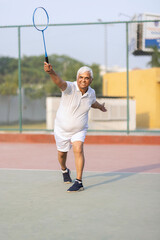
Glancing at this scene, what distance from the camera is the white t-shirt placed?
171 inches

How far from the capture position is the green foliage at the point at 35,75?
26.3 m

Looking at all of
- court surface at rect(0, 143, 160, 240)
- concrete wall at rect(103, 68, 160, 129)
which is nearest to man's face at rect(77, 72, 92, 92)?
court surface at rect(0, 143, 160, 240)

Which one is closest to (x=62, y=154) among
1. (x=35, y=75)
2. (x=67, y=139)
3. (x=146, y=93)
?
(x=67, y=139)

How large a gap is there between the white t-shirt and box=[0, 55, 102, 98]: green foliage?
67.1 feet

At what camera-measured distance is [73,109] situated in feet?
14.4

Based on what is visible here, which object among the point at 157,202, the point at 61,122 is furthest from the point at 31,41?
the point at 157,202

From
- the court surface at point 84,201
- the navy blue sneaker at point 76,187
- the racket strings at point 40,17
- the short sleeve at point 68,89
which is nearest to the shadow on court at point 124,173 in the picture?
the court surface at point 84,201

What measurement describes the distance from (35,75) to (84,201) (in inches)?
1895

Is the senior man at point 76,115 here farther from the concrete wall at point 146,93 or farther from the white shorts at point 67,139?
the concrete wall at point 146,93

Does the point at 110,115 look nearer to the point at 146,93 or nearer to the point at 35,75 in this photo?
the point at 146,93

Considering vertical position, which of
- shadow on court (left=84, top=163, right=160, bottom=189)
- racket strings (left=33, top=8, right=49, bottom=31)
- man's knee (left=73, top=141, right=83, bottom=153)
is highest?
racket strings (left=33, top=8, right=49, bottom=31)

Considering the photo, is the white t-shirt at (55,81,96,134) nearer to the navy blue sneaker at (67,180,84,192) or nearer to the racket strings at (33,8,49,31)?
the navy blue sneaker at (67,180,84,192)

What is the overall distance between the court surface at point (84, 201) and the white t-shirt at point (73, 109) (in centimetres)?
73

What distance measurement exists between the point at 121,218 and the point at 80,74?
1.79m
